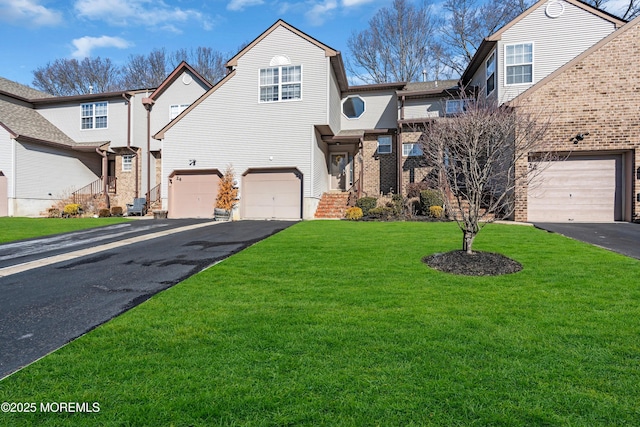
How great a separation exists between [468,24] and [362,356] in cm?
3126

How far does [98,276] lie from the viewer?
20.3 ft

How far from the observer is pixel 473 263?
620 centimetres

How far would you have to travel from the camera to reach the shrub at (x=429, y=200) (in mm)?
15711

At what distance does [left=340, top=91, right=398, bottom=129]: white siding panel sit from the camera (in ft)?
70.1

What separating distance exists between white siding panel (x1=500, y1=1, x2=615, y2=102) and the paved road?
45.4ft

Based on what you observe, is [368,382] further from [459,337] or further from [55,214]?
[55,214]

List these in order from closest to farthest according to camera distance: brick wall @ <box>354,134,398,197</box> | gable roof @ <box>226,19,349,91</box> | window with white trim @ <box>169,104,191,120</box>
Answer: gable roof @ <box>226,19,349,91</box>, brick wall @ <box>354,134,398,197</box>, window with white trim @ <box>169,104,191,120</box>

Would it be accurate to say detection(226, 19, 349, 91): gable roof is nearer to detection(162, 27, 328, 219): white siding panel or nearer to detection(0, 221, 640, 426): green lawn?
detection(162, 27, 328, 219): white siding panel

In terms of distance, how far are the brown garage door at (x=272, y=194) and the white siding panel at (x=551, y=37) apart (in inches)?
400

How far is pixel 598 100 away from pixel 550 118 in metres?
1.86

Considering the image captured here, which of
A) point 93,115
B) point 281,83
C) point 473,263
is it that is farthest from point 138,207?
point 473,263

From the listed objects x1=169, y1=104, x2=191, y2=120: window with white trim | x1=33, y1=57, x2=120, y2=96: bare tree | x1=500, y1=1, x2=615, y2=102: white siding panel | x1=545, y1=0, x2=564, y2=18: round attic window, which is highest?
x1=33, y1=57, x2=120, y2=96: bare tree

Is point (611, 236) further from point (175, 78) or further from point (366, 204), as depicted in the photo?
point (175, 78)

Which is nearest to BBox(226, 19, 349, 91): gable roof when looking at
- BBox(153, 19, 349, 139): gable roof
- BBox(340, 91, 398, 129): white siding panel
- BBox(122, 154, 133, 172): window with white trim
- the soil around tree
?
BBox(153, 19, 349, 139): gable roof
